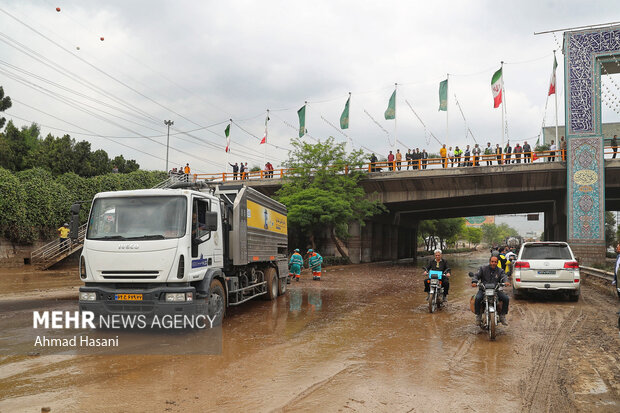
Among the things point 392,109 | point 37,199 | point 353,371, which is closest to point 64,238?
point 37,199

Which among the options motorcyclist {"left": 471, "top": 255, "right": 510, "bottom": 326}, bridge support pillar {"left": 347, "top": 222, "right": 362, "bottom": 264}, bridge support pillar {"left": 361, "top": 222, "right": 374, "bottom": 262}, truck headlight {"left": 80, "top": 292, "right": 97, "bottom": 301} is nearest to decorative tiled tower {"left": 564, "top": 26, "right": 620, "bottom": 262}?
bridge support pillar {"left": 347, "top": 222, "right": 362, "bottom": 264}

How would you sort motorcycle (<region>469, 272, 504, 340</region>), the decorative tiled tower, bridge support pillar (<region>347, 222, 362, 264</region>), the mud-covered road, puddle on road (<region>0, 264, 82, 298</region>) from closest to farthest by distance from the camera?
the mud-covered road → motorcycle (<region>469, 272, 504, 340</region>) → puddle on road (<region>0, 264, 82, 298</region>) → the decorative tiled tower → bridge support pillar (<region>347, 222, 362, 264</region>)

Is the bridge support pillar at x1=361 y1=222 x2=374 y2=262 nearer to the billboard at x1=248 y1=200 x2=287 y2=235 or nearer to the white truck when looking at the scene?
the billboard at x1=248 y1=200 x2=287 y2=235

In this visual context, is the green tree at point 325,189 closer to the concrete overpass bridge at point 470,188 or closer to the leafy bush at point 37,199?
the concrete overpass bridge at point 470,188

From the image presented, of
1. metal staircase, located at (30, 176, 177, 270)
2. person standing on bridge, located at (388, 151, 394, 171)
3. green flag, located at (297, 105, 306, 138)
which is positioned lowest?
metal staircase, located at (30, 176, 177, 270)

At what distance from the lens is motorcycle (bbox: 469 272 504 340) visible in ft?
28.4

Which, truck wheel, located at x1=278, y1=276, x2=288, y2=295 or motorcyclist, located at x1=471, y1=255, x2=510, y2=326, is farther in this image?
truck wheel, located at x1=278, y1=276, x2=288, y2=295

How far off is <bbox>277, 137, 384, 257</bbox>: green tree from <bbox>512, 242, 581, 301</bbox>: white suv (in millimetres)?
17472

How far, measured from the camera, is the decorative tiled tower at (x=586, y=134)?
27281mm

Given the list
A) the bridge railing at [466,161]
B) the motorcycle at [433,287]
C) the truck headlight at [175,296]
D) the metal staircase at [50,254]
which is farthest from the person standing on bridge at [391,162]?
the truck headlight at [175,296]

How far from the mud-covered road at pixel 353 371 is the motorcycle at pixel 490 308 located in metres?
0.29

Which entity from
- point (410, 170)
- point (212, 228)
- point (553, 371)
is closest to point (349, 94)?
point (410, 170)

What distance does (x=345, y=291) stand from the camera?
1747cm

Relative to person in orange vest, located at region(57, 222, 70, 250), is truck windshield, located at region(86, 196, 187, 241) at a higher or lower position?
higher
